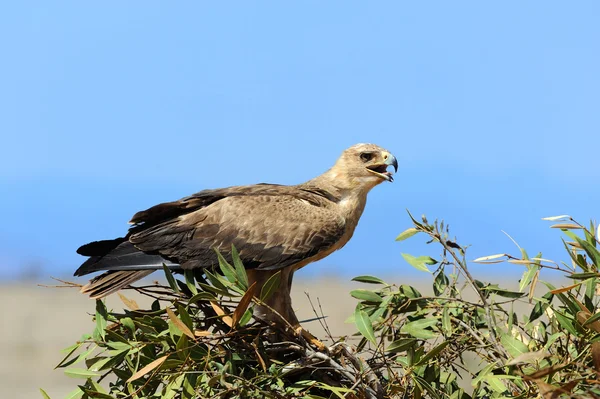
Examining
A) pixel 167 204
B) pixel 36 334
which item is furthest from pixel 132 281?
pixel 36 334

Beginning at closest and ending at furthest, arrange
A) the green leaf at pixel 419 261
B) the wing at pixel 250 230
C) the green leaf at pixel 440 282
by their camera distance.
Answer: the green leaf at pixel 419 261, the green leaf at pixel 440 282, the wing at pixel 250 230

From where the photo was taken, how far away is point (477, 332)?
12.6 feet

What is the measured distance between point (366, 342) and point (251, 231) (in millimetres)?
1607

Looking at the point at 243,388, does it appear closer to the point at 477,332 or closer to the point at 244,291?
the point at 244,291

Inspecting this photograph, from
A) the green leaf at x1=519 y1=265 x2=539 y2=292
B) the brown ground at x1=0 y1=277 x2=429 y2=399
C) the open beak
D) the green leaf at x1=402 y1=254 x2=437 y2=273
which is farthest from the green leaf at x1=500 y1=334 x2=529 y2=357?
the brown ground at x1=0 y1=277 x2=429 y2=399

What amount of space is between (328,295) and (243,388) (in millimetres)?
18449

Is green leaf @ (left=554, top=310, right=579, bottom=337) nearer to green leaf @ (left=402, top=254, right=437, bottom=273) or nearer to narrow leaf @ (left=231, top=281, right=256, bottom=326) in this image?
green leaf @ (left=402, top=254, right=437, bottom=273)

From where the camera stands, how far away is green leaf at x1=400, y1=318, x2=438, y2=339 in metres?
3.66

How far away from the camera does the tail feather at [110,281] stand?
15.0ft

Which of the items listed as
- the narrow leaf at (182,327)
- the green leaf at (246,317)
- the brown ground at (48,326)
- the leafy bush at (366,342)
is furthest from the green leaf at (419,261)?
the brown ground at (48,326)

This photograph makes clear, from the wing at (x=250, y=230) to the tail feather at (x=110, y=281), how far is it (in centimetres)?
15

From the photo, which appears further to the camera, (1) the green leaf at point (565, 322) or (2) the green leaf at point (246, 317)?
(2) the green leaf at point (246, 317)

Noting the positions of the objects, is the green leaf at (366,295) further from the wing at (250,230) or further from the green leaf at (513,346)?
the wing at (250,230)

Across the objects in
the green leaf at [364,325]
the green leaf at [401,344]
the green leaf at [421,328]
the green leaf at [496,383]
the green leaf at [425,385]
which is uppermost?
the green leaf at [364,325]
